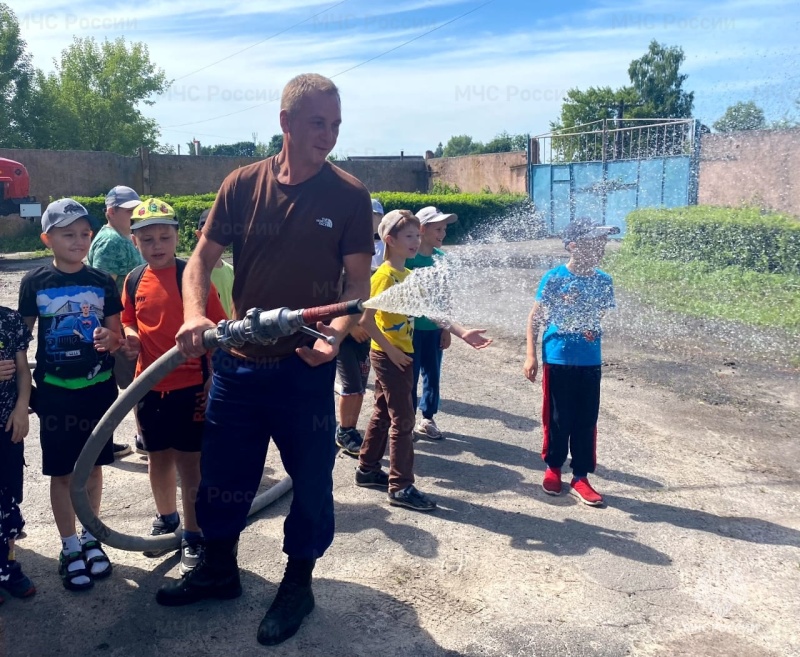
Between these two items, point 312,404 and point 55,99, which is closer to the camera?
point 312,404

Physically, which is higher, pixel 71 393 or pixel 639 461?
pixel 71 393

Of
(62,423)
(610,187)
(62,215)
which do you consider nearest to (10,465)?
(62,423)

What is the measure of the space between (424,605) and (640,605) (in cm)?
101

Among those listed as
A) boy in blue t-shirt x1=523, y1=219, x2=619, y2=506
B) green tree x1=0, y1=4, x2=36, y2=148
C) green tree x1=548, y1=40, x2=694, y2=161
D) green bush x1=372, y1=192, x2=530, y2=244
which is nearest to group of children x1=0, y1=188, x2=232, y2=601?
boy in blue t-shirt x1=523, y1=219, x2=619, y2=506

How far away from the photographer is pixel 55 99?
42594 millimetres

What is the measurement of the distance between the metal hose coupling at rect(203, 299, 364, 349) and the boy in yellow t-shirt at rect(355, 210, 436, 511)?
1.43 meters

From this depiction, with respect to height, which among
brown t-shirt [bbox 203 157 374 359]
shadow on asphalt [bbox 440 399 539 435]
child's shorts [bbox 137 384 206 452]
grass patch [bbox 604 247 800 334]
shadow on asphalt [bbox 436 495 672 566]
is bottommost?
shadow on asphalt [bbox 436 495 672 566]

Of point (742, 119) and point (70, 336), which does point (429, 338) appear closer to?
point (70, 336)

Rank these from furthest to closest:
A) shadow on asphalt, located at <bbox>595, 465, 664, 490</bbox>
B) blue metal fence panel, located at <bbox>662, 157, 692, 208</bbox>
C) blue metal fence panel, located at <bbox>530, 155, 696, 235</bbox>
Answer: blue metal fence panel, located at <bbox>530, 155, 696, 235</bbox>
blue metal fence panel, located at <bbox>662, 157, 692, 208</bbox>
shadow on asphalt, located at <bbox>595, 465, 664, 490</bbox>

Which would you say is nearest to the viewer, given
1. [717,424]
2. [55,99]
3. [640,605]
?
[640,605]

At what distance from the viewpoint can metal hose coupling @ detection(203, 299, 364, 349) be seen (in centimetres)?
263

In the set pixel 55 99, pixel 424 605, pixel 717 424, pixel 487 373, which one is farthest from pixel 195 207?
pixel 55 99

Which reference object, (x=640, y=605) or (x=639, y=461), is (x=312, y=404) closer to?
(x=640, y=605)

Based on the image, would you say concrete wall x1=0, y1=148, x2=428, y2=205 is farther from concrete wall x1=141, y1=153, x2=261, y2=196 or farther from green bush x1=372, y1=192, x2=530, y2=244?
green bush x1=372, y1=192, x2=530, y2=244
